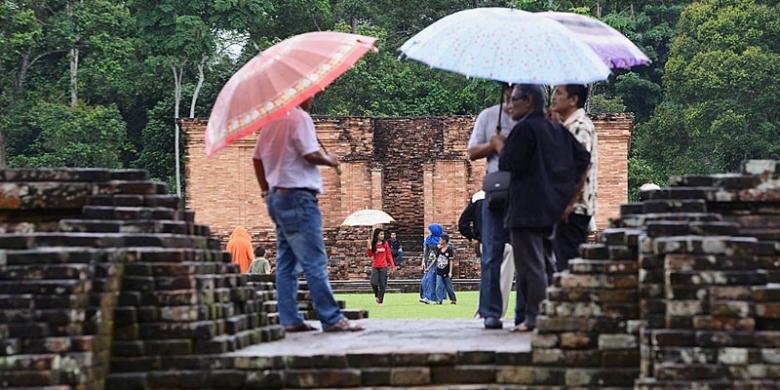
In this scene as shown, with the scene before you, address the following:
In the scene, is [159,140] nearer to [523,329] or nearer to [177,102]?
[177,102]

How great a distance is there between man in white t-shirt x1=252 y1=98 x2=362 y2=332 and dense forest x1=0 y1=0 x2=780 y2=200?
35019mm

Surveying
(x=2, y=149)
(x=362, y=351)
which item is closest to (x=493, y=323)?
(x=362, y=351)

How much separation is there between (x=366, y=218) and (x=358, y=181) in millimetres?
2225

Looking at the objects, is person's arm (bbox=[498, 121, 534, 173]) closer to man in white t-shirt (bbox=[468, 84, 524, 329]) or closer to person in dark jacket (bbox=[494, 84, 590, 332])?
person in dark jacket (bbox=[494, 84, 590, 332])

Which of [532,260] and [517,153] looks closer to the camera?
[517,153]

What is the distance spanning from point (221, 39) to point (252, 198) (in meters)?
8.54

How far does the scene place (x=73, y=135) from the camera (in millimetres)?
45031

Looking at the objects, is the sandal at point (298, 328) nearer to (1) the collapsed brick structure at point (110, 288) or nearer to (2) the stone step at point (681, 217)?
(1) the collapsed brick structure at point (110, 288)

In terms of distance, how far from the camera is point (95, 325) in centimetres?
844

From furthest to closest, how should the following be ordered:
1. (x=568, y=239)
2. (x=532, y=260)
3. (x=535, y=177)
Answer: (x=568, y=239), (x=532, y=260), (x=535, y=177)

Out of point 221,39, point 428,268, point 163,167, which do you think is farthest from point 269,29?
point 428,268

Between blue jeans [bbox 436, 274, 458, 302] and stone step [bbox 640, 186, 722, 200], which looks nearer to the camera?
stone step [bbox 640, 186, 722, 200]

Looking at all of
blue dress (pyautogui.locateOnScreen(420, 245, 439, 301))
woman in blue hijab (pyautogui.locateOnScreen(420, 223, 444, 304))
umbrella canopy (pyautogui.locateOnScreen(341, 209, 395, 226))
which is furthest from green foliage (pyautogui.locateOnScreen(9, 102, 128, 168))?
blue dress (pyautogui.locateOnScreen(420, 245, 439, 301))

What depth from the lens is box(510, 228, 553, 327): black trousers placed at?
32.7 feet
